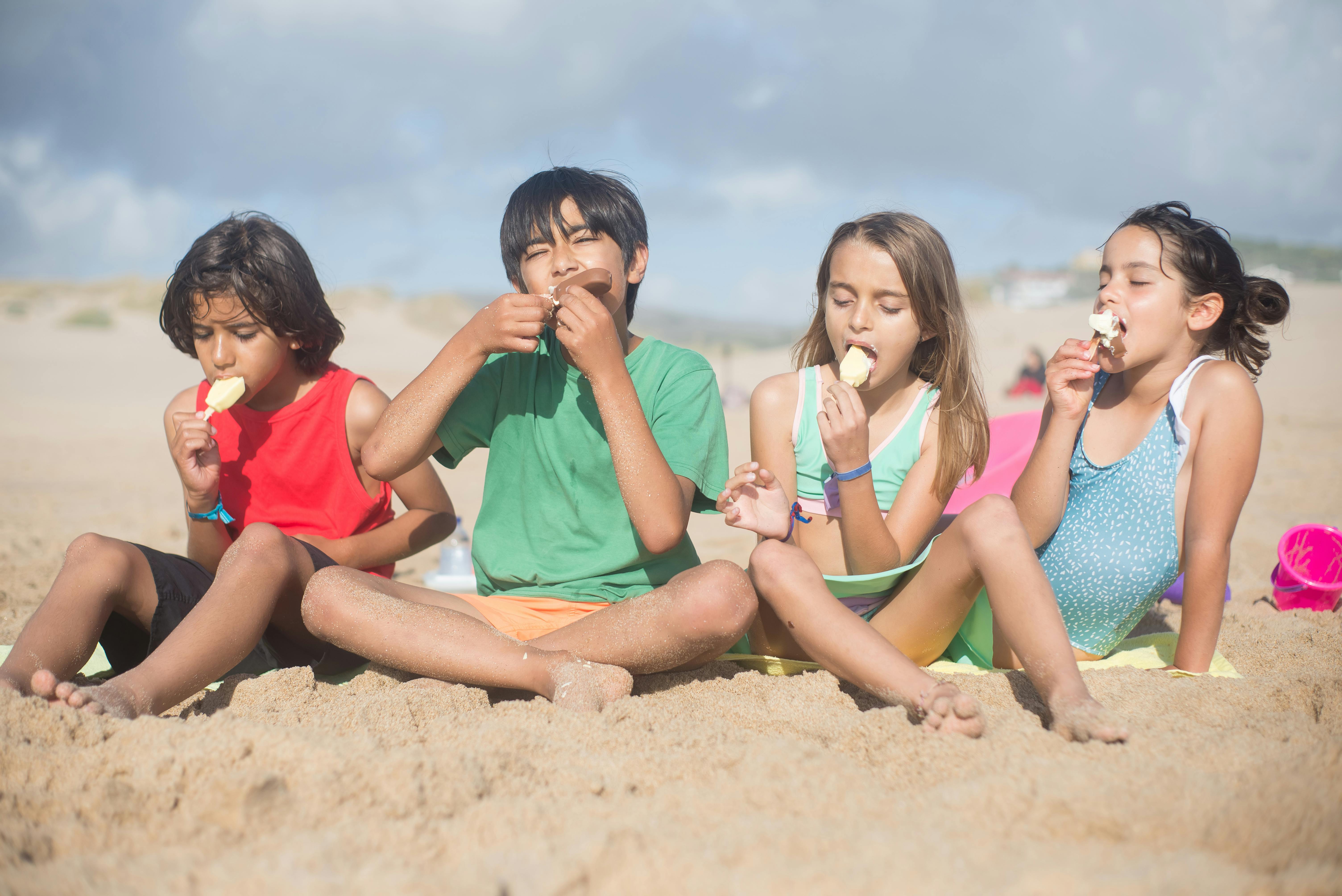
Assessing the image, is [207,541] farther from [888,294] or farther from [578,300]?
[888,294]

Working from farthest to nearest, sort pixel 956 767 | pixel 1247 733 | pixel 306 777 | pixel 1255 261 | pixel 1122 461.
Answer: pixel 1255 261 < pixel 1122 461 < pixel 1247 733 < pixel 956 767 < pixel 306 777

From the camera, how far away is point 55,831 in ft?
4.91

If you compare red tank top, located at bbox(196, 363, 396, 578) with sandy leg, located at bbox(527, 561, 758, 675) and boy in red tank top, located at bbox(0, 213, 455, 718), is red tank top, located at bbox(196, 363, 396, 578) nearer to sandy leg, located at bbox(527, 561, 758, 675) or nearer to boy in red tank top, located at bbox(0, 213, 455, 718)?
boy in red tank top, located at bbox(0, 213, 455, 718)

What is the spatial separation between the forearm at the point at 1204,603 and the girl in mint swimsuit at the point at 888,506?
0.64 metres

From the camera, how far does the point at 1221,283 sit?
279 centimetres

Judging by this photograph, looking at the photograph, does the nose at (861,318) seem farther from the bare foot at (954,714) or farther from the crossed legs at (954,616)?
the bare foot at (954,714)

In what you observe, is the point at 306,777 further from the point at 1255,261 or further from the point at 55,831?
the point at 1255,261

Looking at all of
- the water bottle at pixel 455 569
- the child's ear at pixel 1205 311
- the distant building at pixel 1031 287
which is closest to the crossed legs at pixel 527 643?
the child's ear at pixel 1205 311

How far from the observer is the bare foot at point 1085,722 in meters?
1.88

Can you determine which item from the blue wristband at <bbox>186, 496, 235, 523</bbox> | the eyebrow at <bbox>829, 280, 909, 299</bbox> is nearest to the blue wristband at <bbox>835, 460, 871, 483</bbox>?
the eyebrow at <bbox>829, 280, 909, 299</bbox>

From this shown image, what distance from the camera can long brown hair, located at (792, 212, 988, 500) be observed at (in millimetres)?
2807

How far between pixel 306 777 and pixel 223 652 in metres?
0.83

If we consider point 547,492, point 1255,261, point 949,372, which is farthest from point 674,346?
point 1255,261

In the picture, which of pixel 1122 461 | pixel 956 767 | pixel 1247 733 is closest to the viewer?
pixel 956 767
